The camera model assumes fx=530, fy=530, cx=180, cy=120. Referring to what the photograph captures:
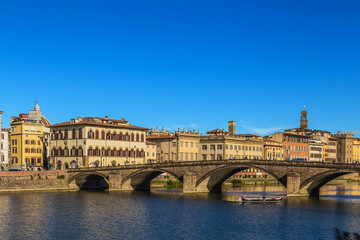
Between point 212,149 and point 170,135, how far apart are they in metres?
14.3

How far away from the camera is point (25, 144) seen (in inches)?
5340

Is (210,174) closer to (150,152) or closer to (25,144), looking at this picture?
(25,144)

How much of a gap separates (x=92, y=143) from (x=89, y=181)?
10.4 meters

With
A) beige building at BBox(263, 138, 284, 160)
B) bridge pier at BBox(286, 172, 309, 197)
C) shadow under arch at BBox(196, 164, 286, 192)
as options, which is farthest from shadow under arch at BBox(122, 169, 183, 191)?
beige building at BBox(263, 138, 284, 160)

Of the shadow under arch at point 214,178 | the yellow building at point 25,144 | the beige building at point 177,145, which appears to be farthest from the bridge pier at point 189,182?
the beige building at point 177,145

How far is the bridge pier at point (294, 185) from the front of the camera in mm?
95312

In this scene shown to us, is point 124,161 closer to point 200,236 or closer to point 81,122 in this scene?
point 81,122

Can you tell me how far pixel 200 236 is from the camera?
58.7 m

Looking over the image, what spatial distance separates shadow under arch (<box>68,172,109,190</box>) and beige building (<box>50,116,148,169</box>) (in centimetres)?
482

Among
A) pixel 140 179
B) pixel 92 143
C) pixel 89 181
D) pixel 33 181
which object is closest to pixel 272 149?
pixel 92 143

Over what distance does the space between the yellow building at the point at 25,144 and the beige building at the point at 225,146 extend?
53756mm

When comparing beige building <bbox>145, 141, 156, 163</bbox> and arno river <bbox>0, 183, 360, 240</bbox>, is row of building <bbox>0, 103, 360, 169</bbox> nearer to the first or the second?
beige building <bbox>145, 141, 156, 163</bbox>

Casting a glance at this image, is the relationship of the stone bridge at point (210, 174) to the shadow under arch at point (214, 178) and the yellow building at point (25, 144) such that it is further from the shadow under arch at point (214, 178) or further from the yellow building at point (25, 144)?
the yellow building at point (25, 144)

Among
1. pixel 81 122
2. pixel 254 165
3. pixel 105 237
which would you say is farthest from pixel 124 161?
pixel 105 237
